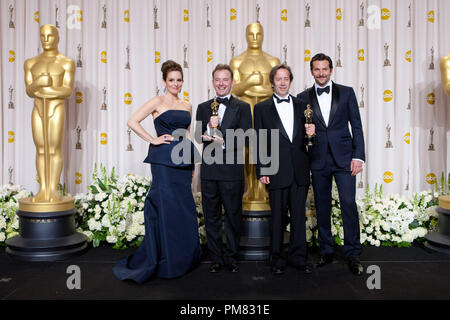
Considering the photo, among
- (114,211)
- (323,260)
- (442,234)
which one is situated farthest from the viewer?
(114,211)

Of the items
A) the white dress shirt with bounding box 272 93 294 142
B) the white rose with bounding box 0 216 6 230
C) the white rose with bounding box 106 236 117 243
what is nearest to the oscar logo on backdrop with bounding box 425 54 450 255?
the white dress shirt with bounding box 272 93 294 142

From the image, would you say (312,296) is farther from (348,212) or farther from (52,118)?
(52,118)

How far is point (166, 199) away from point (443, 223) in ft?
8.75

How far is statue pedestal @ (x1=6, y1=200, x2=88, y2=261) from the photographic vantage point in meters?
3.54

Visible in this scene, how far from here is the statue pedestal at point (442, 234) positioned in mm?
3639

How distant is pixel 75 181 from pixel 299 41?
318 cm

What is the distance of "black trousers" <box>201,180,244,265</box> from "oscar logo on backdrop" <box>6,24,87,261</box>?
1409 millimetres

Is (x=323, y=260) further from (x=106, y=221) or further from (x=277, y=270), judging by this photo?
(x=106, y=221)

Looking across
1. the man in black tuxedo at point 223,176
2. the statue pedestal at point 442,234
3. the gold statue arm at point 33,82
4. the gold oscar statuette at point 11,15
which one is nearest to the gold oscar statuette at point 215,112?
the man in black tuxedo at point 223,176

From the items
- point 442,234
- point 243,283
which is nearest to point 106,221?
point 243,283

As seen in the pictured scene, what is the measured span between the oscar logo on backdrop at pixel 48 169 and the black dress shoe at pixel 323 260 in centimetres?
218

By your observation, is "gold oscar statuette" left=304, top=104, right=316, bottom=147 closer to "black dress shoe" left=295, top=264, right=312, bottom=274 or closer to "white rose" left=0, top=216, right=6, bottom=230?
"black dress shoe" left=295, top=264, right=312, bottom=274

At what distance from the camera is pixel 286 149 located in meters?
3.01

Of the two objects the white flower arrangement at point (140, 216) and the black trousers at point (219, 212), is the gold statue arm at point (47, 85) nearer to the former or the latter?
the white flower arrangement at point (140, 216)
